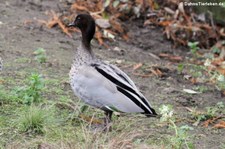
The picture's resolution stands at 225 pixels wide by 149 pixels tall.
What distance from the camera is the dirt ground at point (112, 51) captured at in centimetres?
716

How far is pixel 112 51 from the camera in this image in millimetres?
8969

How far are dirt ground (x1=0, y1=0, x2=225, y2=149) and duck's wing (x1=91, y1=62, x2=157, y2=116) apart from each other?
412mm

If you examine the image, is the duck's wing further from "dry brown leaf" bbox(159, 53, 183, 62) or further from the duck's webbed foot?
"dry brown leaf" bbox(159, 53, 183, 62)

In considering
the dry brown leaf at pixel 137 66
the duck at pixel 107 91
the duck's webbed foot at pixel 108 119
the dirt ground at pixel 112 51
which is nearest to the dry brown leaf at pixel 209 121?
the dirt ground at pixel 112 51

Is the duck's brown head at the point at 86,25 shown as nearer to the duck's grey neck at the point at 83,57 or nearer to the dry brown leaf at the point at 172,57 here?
the duck's grey neck at the point at 83,57

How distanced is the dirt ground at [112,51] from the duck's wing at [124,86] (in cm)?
41

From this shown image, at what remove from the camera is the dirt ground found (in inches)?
282

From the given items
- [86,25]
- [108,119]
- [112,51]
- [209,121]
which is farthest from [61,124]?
[112,51]

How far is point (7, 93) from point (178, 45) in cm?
396

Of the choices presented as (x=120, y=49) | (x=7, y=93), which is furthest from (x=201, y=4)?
(x=7, y=93)

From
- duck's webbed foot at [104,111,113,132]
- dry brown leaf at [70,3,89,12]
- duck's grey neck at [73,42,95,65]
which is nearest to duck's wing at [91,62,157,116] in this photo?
duck's grey neck at [73,42,95,65]

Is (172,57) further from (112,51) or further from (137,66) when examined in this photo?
(137,66)

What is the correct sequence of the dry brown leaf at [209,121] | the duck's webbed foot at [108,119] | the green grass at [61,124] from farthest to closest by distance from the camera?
1. the dry brown leaf at [209,121]
2. the duck's webbed foot at [108,119]
3. the green grass at [61,124]

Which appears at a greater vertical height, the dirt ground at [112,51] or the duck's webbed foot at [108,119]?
the duck's webbed foot at [108,119]
